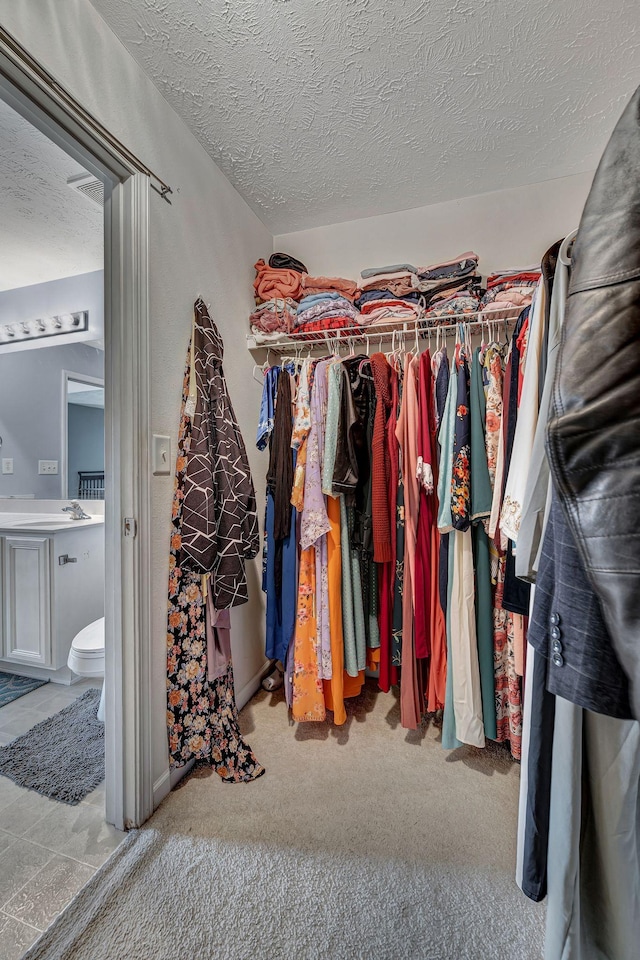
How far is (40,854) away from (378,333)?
7.52 ft

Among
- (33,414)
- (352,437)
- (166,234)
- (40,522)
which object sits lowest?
(40,522)

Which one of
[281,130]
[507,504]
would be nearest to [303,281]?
[281,130]

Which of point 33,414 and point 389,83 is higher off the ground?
point 389,83

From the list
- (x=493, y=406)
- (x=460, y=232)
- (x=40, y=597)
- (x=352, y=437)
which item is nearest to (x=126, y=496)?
(x=352, y=437)

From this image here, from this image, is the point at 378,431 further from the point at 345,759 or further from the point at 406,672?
the point at 345,759

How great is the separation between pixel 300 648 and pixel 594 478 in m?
1.51

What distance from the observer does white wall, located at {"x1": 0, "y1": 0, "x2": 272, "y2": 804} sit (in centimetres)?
103

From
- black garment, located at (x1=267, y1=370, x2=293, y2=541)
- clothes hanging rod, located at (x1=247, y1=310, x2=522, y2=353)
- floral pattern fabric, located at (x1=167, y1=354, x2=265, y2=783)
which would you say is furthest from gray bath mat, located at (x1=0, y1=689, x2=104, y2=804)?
clothes hanging rod, located at (x1=247, y1=310, x2=522, y2=353)

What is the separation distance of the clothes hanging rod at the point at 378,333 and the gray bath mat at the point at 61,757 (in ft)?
6.44

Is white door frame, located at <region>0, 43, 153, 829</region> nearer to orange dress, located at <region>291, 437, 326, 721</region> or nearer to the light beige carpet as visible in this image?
the light beige carpet

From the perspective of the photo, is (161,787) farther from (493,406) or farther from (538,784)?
(493,406)

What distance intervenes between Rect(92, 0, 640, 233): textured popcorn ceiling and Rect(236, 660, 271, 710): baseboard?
7.97 ft

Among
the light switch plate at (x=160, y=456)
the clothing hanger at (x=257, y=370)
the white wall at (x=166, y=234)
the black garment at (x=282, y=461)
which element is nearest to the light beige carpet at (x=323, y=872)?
the white wall at (x=166, y=234)

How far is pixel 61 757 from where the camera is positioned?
62.9 inches
